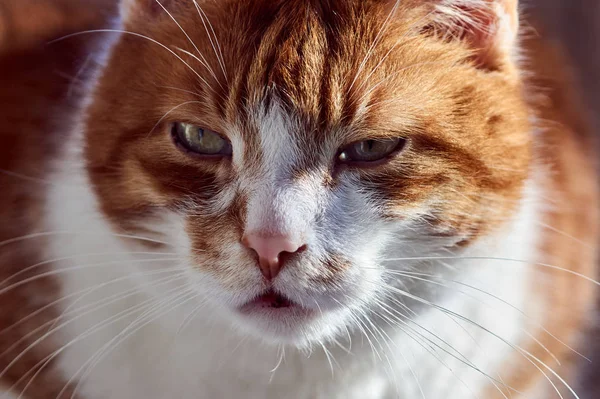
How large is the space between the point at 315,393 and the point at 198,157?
0.36 m

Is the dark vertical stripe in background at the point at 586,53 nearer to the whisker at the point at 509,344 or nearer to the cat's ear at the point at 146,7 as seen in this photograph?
the whisker at the point at 509,344

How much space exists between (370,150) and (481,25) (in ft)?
0.72

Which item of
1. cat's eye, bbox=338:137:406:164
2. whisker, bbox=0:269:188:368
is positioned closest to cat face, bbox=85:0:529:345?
cat's eye, bbox=338:137:406:164

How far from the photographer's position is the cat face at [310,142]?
73cm

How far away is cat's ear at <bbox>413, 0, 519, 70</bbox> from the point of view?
2.62 feet

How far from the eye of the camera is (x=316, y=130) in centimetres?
74

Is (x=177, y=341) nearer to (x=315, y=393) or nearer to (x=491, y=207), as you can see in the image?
(x=315, y=393)

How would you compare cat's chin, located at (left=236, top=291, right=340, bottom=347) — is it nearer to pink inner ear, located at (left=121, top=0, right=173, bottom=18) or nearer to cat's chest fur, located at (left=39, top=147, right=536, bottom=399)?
cat's chest fur, located at (left=39, top=147, right=536, bottom=399)

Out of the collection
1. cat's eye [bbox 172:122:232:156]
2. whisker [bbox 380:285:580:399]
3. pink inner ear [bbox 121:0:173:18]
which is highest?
pink inner ear [bbox 121:0:173:18]

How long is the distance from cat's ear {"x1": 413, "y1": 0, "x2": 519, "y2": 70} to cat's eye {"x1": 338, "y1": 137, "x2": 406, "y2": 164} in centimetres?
15

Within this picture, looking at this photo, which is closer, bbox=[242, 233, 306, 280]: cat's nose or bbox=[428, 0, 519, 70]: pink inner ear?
bbox=[242, 233, 306, 280]: cat's nose

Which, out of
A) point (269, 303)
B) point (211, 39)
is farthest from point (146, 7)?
point (269, 303)

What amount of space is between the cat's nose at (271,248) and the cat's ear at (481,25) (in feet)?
1.04

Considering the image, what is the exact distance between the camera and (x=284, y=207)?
0.71 metres
